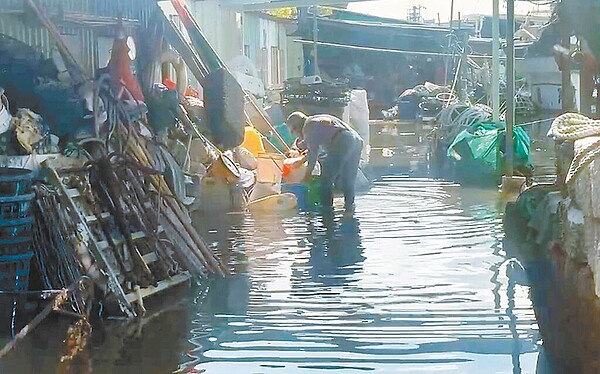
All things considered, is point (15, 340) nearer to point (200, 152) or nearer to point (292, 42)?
point (200, 152)

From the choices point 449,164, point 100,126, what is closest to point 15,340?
point 100,126

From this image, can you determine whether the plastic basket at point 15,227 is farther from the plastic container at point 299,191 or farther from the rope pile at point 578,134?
the plastic container at point 299,191

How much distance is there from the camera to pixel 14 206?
24.2 feet

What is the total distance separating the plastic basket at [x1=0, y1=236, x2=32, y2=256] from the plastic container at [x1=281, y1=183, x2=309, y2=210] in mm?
6957

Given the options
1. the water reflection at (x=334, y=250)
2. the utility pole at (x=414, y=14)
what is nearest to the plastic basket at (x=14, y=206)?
the water reflection at (x=334, y=250)

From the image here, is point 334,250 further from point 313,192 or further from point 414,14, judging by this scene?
point 414,14

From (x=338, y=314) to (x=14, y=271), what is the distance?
101 inches

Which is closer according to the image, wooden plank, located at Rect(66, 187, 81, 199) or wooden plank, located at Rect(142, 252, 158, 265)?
wooden plank, located at Rect(66, 187, 81, 199)

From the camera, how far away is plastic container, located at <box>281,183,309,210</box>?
46.8ft

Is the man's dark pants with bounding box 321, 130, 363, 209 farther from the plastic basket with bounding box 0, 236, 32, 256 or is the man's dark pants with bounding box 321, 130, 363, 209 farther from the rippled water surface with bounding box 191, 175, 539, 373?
the plastic basket with bounding box 0, 236, 32, 256

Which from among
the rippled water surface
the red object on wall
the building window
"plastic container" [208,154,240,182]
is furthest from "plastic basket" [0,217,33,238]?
the building window

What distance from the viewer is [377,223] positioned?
12.4 m

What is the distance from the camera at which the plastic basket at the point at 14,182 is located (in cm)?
738

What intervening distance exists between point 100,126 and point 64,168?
91cm
